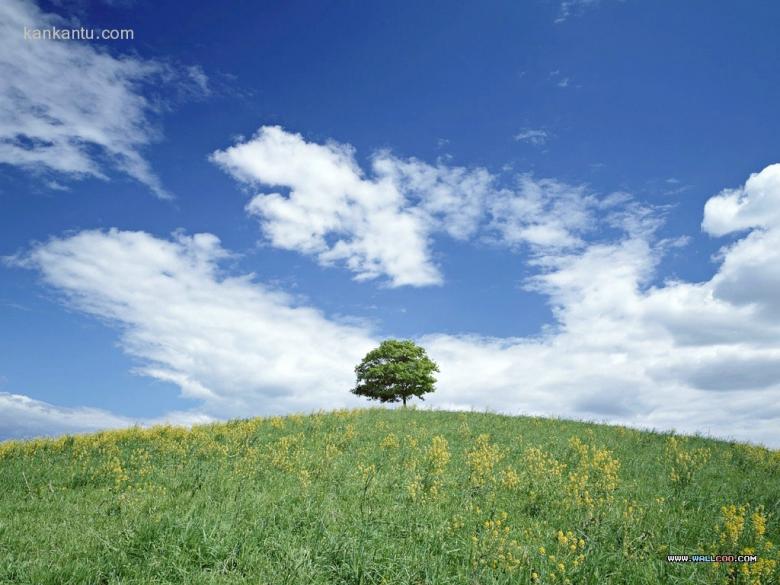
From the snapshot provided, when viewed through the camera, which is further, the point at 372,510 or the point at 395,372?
the point at 395,372

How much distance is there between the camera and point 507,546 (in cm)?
771

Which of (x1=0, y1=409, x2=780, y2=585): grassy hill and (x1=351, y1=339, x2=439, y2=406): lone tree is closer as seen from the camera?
(x1=0, y1=409, x2=780, y2=585): grassy hill

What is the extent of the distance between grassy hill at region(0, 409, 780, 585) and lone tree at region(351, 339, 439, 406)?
2577cm

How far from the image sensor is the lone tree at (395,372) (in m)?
44.2

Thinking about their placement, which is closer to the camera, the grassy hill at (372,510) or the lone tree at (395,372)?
the grassy hill at (372,510)

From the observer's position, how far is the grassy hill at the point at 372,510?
6922mm

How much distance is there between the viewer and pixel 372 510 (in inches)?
348

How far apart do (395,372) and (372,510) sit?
3509cm

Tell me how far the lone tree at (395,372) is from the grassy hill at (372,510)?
84.5ft

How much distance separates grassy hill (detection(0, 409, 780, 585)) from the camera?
6922 mm

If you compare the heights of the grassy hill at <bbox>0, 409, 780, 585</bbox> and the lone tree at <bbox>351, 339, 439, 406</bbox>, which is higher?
the lone tree at <bbox>351, 339, 439, 406</bbox>

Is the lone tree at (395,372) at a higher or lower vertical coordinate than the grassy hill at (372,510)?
higher

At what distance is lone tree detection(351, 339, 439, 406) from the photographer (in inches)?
1742

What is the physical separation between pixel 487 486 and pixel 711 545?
4.31 metres
